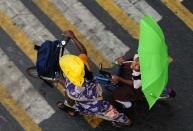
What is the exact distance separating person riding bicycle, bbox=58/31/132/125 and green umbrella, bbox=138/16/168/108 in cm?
86

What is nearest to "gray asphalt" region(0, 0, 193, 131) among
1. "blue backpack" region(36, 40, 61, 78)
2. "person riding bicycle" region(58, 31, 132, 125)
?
"person riding bicycle" region(58, 31, 132, 125)

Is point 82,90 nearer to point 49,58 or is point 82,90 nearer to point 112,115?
point 49,58

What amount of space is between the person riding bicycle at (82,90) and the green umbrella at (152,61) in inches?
33.8

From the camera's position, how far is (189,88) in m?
8.79

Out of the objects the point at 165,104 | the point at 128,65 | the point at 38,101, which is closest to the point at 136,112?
the point at 165,104

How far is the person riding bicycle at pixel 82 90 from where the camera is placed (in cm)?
657

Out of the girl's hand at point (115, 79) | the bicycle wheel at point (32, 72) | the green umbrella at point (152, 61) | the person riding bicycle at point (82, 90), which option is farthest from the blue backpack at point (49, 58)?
the green umbrella at point (152, 61)

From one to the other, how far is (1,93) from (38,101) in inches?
27.0

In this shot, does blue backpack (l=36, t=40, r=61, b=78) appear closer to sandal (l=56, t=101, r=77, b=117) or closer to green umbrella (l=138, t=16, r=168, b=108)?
sandal (l=56, t=101, r=77, b=117)

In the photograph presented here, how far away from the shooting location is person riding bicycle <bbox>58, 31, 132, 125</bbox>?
6.57m

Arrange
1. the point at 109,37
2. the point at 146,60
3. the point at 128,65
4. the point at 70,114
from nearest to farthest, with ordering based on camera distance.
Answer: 1. the point at 146,60
2. the point at 128,65
3. the point at 70,114
4. the point at 109,37

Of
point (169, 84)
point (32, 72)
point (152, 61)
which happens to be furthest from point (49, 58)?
point (169, 84)

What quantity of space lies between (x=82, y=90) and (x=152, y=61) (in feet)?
3.89

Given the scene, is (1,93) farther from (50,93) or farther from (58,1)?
(58,1)
